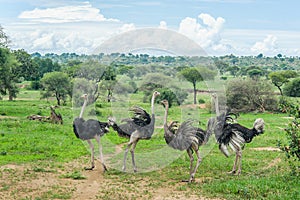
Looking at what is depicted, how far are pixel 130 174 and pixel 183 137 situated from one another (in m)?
1.92

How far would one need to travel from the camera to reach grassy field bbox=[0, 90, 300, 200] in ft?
31.0

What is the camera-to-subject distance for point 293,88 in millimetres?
40344

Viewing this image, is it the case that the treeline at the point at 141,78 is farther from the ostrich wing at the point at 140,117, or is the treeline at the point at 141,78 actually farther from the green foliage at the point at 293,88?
the ostrich wing at the point at 140,117

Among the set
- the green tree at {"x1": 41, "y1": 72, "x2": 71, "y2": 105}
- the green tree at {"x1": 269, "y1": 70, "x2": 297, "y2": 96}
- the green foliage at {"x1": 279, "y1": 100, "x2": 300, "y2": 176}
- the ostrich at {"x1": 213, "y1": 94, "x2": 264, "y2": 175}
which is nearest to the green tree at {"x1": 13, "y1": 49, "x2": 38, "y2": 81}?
the green tree at {"x1": 41, "y1": 72, "x2": 71, "y2": 105}

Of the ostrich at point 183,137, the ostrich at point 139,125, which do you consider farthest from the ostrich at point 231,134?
the ostrich at point 139,125

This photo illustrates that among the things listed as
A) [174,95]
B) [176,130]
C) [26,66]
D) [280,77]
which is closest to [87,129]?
[176,130]

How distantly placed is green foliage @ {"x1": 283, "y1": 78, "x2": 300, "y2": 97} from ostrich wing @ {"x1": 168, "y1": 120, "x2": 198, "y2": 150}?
3204cm

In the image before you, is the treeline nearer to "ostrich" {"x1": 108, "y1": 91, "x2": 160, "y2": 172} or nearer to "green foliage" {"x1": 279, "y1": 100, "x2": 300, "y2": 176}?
"ostrich" {"x1": 108, "y1": 91, "x2": 160, "y2": 172}

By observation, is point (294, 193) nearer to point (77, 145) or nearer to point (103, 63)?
point (103, 63)

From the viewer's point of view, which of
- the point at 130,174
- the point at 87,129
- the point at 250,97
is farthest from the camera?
the point at 250,97

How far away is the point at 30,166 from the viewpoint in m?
12.1

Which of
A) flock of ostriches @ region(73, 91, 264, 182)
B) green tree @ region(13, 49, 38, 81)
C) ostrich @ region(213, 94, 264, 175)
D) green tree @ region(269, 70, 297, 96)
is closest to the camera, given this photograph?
flock of ostriches @ region(73, 91, 264, 182)

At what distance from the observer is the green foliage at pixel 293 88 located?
131 ft

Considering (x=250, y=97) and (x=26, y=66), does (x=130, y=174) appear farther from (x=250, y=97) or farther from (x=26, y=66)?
(x=26, y=66)
